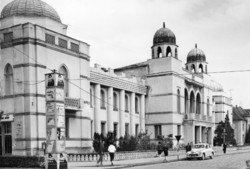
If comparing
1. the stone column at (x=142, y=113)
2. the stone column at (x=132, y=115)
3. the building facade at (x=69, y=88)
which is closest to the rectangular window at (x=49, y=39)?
the building facade at (x=69, y=88)

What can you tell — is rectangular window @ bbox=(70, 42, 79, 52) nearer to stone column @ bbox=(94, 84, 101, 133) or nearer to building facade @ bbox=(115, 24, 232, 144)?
stone column @ bbox=(94, 84, 101, 133)

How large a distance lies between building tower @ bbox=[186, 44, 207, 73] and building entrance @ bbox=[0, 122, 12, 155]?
138 feet

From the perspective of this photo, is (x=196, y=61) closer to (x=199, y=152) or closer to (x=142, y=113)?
(x=142, y=113)

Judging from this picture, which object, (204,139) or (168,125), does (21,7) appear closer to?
(168,125)

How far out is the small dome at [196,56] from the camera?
69.2m

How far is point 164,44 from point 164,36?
3.72ft

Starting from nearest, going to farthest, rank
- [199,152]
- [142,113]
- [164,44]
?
[199,152] → [142,113] → [164,44]

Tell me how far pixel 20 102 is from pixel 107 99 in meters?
15.9

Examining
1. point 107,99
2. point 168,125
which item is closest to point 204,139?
point 168,125

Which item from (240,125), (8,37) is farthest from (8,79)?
(240,125)

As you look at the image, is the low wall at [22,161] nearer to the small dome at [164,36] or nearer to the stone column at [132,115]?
the stone column at [132,115]

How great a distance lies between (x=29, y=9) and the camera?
35.8 metres

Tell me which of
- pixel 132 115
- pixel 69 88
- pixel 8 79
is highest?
pixel 8 79

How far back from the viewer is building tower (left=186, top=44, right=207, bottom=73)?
227ft
